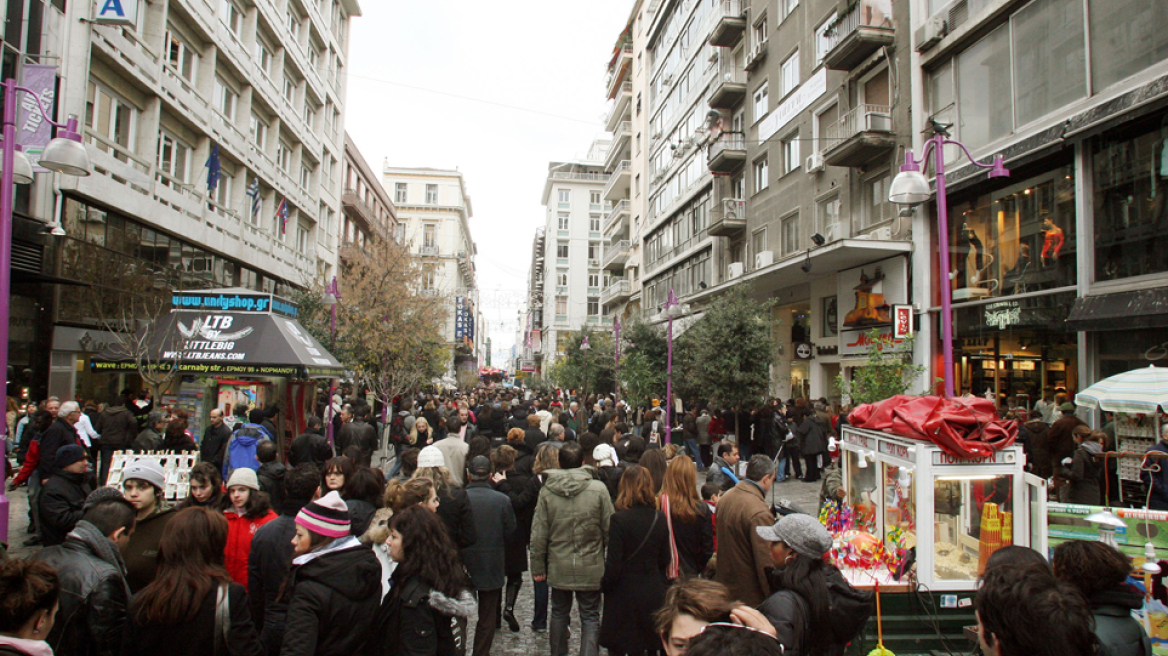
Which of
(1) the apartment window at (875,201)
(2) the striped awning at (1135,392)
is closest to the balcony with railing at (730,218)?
(1) the apartment window at (875,201)

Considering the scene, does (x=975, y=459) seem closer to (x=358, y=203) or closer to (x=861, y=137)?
(x=861, y=137)

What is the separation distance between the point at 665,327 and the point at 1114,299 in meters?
18.1

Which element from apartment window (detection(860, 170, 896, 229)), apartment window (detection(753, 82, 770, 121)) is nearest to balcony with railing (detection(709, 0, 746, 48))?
apartment window (detection(753, 82, 770, 121))

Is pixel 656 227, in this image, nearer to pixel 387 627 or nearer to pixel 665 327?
pixel 665 327

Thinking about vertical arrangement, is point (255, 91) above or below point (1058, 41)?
above

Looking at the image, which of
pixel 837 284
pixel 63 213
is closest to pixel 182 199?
pixel 63 213

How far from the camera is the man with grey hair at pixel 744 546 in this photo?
4.55 metres

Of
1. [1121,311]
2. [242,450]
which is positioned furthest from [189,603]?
[1121,311]

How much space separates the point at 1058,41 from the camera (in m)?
13.9

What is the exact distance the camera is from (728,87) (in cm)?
2797

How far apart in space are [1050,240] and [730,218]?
48.6ft

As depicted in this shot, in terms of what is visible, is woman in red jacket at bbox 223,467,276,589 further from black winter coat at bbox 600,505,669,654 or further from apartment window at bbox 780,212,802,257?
apartment window at bbox 780,212,802,257

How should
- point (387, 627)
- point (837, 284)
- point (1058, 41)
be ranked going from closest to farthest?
point (387, 627) → point (1058, 41) → point (837, 284)

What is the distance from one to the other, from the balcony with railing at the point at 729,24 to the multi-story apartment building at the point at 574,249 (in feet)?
152
